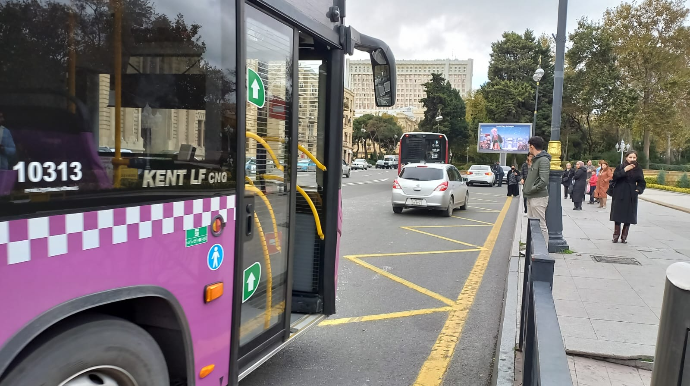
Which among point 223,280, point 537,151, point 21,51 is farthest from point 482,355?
point 537,151

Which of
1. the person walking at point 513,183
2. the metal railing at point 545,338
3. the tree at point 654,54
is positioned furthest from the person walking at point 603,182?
the tree at point 654,54

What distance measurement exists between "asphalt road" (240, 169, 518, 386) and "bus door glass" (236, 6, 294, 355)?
798 millimetres

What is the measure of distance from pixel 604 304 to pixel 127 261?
5323 mm

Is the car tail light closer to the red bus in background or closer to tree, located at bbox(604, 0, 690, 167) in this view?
the red bus in background

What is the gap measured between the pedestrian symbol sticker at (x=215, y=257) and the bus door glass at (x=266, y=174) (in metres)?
0.27

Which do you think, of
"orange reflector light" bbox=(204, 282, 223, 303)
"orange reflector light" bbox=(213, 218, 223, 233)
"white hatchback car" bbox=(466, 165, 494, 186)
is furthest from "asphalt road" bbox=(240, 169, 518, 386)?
"white hatchback car" bbox=(466, 165, 494, 186)

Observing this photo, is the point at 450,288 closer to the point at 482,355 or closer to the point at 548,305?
the point at 482,355

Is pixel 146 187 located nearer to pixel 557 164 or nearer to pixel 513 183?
pixel 557 164

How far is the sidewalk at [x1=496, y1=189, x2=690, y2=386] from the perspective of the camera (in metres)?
4.04

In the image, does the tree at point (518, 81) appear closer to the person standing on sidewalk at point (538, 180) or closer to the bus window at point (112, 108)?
the person standing on sidewalk at point (538, 180)

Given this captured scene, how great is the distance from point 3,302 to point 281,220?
196 centimetres

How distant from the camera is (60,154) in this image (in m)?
1.81

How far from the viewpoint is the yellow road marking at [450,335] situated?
13.1 ft

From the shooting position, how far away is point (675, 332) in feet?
4.50
